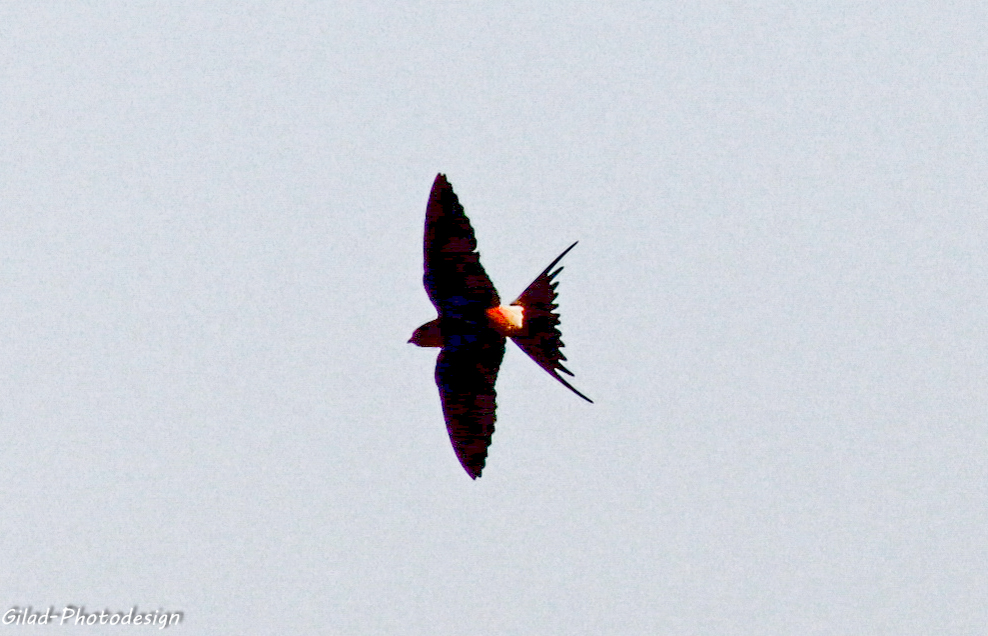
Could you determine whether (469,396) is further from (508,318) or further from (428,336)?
(508,318)

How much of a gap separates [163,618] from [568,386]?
657 centimetres

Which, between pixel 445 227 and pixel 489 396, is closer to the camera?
pixel 445 227

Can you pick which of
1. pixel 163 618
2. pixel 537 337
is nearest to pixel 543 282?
pixel 537 337

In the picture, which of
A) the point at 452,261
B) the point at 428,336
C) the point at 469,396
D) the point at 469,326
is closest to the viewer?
the point at 452,261

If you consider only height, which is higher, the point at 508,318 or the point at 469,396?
the point at 508,318

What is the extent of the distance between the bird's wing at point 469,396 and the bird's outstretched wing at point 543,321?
1098 mm

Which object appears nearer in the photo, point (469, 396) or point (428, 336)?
point (428, 336)

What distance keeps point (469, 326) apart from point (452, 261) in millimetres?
1023

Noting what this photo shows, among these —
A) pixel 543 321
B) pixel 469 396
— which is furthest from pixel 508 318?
pixel 469 396

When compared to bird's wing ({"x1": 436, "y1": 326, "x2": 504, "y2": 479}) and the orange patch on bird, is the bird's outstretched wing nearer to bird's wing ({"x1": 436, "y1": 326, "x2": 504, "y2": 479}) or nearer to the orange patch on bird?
the orange patch on bird

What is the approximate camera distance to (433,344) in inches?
682

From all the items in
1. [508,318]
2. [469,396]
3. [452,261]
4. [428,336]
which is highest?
[452,261]

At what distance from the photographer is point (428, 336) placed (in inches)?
676

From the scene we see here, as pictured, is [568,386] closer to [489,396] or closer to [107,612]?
[489,396]
